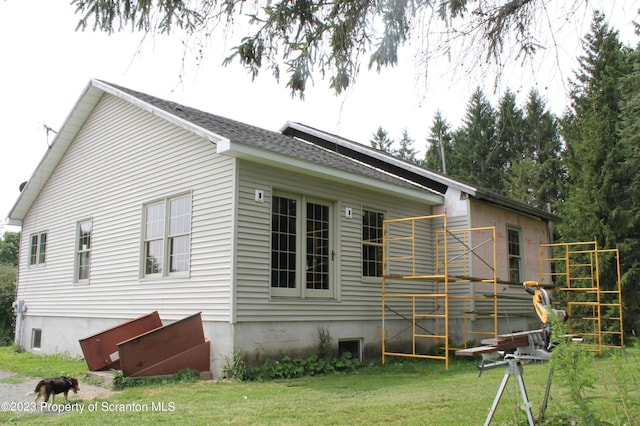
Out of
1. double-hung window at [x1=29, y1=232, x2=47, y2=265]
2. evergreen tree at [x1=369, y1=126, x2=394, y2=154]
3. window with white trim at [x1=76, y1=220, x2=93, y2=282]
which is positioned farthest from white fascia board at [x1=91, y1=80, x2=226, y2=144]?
evergreen tree at [x1=369, y1=126, x2=394, y2=154]

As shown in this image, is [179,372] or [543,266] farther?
[543,266]

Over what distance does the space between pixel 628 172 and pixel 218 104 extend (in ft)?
55.8

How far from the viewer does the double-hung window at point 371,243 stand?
12.3m

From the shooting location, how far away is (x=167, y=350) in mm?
9109

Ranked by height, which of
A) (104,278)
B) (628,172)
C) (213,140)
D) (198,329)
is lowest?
(198,329)

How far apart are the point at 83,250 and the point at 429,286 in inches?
333

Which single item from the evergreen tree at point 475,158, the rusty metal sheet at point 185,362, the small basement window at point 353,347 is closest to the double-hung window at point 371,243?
the small basement window at point 353,347

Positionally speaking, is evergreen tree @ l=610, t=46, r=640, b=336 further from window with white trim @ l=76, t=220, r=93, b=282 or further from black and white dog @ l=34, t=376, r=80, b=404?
black and white dog @ l=34, t=376, r=80, b=404

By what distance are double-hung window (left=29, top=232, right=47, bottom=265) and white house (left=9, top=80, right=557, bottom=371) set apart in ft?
0.18

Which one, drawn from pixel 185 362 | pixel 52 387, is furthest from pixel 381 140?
pixel 52 387

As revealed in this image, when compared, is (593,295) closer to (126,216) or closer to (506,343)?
(506,343)

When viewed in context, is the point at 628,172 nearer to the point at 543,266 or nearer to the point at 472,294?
the point at 543,266

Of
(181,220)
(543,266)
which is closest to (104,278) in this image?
(181,220)

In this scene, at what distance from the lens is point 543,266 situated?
17.2 meters
